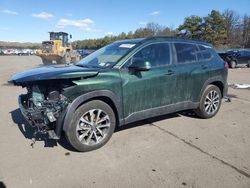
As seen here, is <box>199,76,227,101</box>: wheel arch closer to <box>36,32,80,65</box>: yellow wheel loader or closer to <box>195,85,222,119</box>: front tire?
<box>195,85,222,119</box>: front tire

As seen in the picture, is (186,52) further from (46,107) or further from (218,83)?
(46,107)

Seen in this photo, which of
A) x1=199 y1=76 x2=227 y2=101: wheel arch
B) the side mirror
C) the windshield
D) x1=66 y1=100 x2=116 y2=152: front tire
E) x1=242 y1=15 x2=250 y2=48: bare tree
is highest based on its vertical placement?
x1=242 y1=15 x2=250 y2=48: bare tree

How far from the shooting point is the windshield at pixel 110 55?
4895mm

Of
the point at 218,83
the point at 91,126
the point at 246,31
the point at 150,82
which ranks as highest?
the point at 246,31

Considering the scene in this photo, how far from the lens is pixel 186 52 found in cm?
575

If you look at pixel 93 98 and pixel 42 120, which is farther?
pixel 93 98

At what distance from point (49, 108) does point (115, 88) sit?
1.10m

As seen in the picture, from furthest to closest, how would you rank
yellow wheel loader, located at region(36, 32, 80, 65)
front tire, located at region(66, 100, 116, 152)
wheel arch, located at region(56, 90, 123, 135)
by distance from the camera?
yellow wheel loader, located at region(36, 32, 80, 65), front tire, located at region(66, 100, 116, 152), wheel arch, located at region(56, 90, 123, 135)

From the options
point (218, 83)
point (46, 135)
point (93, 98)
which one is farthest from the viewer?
point (218, 83)

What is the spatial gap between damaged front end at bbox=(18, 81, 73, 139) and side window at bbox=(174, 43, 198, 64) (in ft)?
7.97

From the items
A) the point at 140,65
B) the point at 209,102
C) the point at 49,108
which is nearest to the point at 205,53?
the point at 209,102

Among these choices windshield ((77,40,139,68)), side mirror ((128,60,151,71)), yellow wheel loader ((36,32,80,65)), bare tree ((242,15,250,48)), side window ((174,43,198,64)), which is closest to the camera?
side mirror ((128,60,151,71))

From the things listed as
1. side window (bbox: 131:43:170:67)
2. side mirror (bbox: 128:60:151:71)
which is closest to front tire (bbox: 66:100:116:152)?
side mirror (bbox: 128:60:151:71)

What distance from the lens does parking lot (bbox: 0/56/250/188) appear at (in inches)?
141
